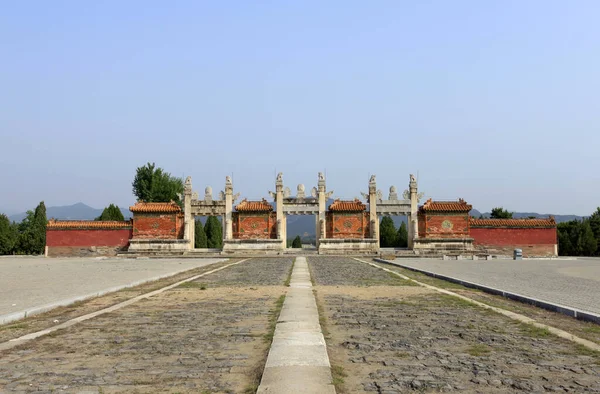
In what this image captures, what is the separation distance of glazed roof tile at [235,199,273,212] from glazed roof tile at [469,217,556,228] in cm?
1741

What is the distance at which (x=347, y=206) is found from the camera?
45719mm

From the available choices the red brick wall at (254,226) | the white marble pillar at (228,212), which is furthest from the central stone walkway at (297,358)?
the white marble pillar at (228,212)

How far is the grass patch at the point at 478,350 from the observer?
21.5ft

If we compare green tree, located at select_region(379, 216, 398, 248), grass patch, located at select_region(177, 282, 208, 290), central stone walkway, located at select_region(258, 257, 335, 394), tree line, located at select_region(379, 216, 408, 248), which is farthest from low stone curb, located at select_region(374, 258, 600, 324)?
green tree, located at select_region(379, 216, 398, 248)

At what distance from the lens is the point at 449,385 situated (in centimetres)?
513

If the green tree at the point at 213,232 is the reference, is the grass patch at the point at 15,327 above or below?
below

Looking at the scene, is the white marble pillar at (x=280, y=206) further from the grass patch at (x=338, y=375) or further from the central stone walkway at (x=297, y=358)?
the grass patch at (x=338, y=375)

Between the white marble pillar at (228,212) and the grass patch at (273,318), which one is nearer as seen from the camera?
the grass patch at (273,318)

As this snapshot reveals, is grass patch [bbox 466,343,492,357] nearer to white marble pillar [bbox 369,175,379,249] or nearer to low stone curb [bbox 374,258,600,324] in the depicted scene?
low stone curb [bbox 374,258,600,324]

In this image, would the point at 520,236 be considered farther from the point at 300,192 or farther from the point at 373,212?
the point at 300,192

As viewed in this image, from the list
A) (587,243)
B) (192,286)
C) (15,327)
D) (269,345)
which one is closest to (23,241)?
(192,286)

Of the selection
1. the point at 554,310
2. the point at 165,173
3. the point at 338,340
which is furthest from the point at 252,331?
the point at 165,173

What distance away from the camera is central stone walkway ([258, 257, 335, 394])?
488cm

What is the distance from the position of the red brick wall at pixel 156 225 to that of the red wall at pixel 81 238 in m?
1.52
